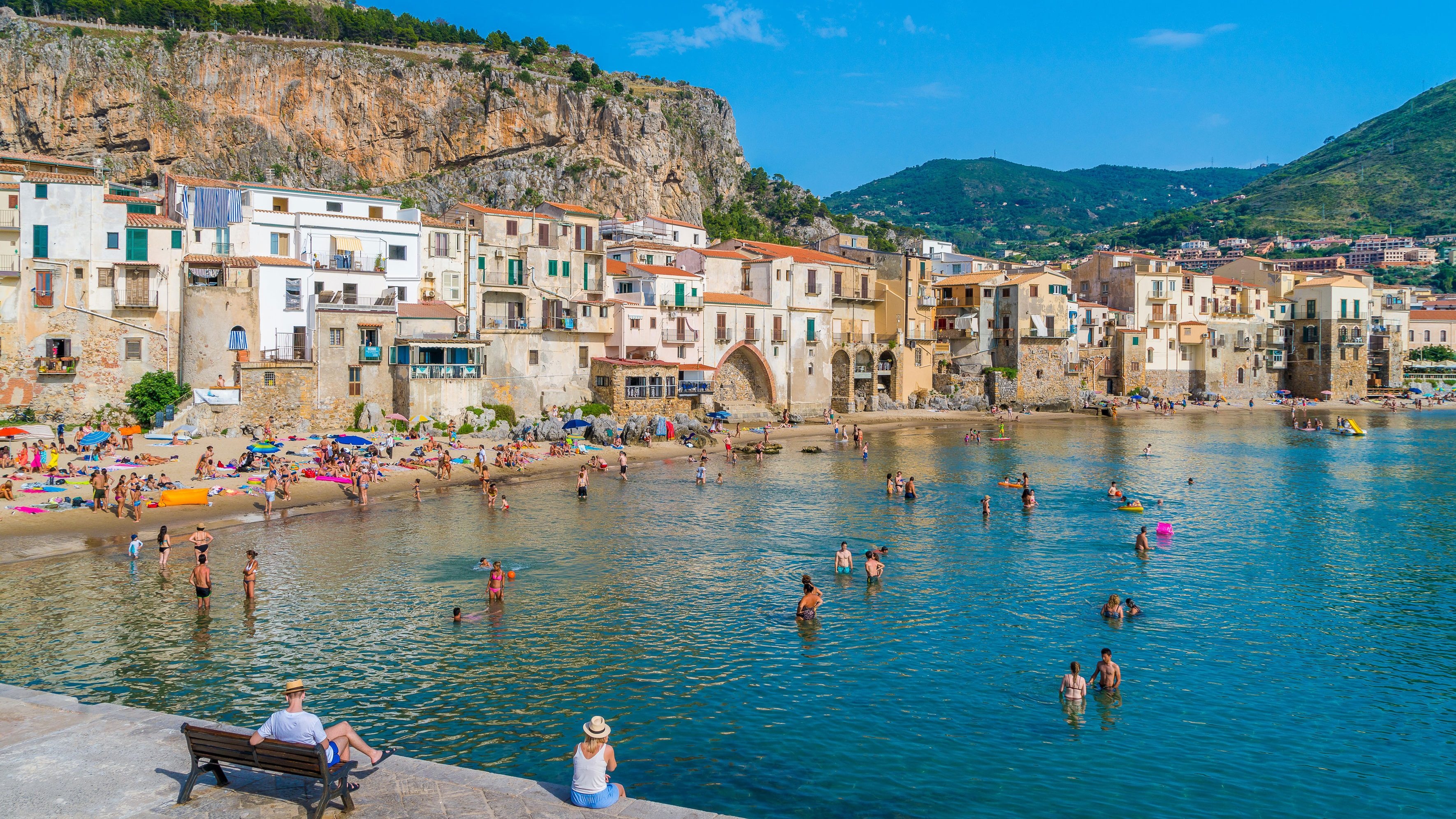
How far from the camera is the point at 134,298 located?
5012cm

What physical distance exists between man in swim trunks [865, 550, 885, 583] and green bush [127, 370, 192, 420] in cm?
3718

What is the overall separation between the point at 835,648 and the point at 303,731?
13.6 meters

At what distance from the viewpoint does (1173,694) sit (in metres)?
20.3

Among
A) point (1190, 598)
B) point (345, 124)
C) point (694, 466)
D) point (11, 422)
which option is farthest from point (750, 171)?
point (1190, 598)

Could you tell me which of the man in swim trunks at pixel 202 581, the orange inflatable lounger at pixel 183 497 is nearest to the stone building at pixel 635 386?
the orange inflatable lounger at pixel 183 497

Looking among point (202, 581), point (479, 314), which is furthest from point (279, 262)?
point (202, 581)

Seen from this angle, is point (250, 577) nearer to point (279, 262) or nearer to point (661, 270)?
point (279, 262)

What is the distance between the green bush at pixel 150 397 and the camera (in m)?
48.9

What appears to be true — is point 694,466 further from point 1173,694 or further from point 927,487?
point 1173,694

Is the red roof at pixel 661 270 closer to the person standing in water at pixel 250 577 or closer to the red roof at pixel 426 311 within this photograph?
the red roof at pixel 426 311

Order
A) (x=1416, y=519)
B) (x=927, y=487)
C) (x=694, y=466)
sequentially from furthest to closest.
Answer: (x=694, y=466)
(x=927, y=487)
(x=1416, y=519)

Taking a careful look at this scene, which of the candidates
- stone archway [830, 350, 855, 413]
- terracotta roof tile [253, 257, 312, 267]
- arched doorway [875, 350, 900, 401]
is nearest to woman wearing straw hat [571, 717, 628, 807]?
terracotta roof tile [253, 257, 312, 267]

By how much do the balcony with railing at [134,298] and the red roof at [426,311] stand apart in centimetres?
1164

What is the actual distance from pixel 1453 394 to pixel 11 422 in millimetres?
125608
